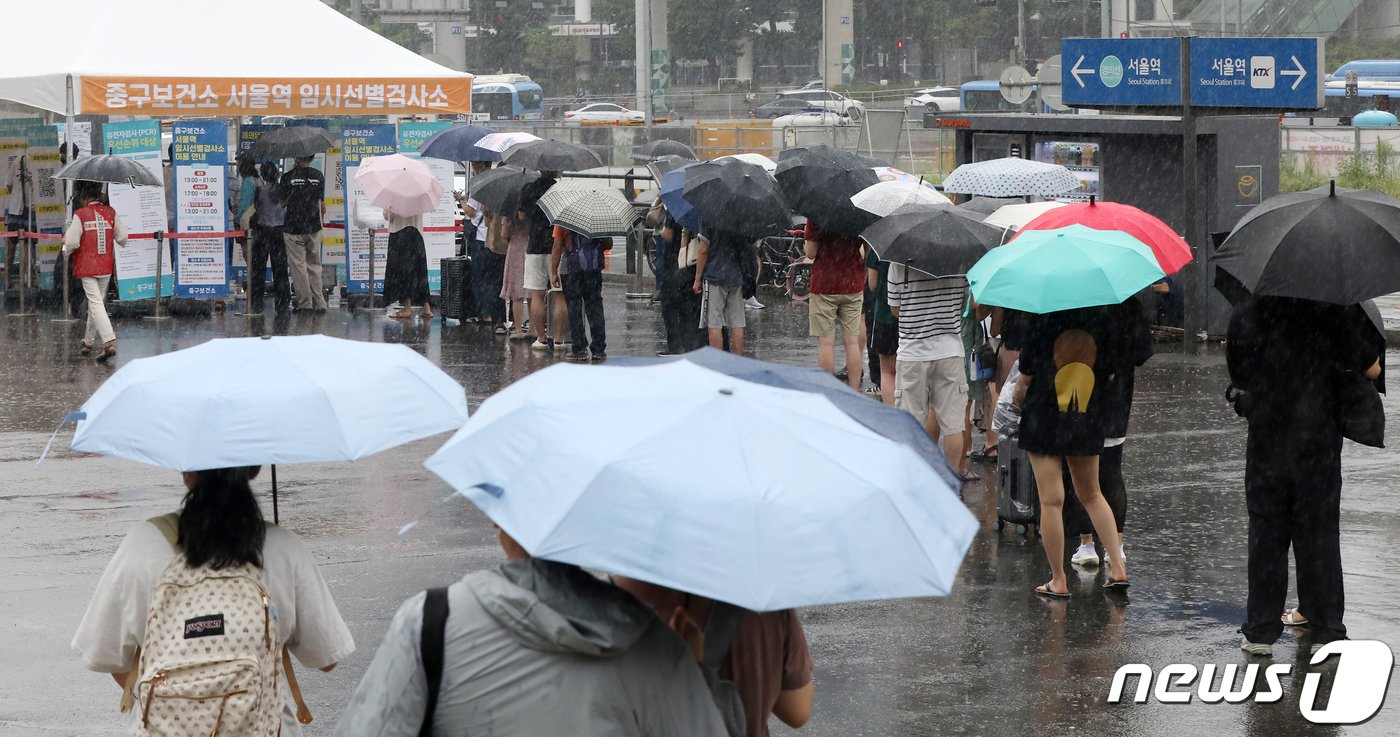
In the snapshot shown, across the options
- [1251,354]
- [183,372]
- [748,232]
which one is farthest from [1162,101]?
[183,372]

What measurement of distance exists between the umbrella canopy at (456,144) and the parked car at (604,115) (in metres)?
32.3

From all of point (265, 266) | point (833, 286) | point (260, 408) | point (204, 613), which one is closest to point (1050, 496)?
point (260, 408)

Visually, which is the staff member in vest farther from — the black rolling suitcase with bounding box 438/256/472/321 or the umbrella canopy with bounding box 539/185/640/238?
the umbrella canopy with bounding box 539/185/640/238

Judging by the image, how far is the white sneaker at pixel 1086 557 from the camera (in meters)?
8.54

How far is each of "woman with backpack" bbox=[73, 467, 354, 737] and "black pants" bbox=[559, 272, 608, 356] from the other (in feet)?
38.3

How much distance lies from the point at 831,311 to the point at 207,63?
994 cm

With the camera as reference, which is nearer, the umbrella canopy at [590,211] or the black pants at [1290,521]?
the black pants at [1290,521]

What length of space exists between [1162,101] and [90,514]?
12.1 metres

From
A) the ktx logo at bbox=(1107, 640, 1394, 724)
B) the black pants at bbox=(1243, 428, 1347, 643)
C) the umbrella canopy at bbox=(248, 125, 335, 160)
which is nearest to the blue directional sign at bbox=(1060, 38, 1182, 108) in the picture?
the umbrella canopy at bbox=(248, 125, 335, 160)

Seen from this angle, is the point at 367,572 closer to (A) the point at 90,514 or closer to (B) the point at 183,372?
(A) the point at 90,514

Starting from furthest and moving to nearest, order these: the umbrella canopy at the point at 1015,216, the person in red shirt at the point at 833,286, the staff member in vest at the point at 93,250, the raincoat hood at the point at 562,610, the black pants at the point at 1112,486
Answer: the staff member in vest at the point at 93,250, the person in red shirt at the point at 833,286, the umbrella canopy at the point at 1015,216, the black pants at the point at 1112,486, the raincoat hood at the point at 562,610

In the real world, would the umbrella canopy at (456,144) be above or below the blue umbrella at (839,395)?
above

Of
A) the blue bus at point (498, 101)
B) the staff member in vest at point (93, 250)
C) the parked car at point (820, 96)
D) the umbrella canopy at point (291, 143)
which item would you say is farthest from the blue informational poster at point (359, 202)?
the blue bus at point (498, 101)

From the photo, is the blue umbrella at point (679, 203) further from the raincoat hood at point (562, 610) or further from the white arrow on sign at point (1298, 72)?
the raincoat hood at point (562, 610)
